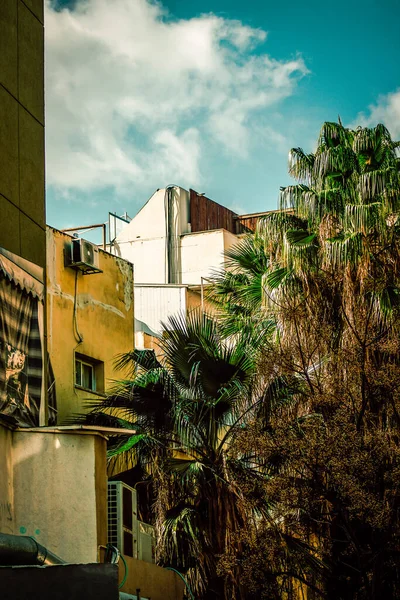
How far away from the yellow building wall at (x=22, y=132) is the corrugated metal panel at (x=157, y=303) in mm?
19686

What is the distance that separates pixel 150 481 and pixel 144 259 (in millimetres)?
22258

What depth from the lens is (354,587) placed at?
16.6m

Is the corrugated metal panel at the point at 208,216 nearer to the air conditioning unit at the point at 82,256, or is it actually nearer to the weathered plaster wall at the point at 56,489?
the air conditioning unit at the point at 82,256

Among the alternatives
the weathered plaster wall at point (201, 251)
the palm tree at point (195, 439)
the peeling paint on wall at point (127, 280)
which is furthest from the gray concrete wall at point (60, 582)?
the weathered plaster wall at point (201, 251)

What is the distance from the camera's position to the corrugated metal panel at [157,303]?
3397cm

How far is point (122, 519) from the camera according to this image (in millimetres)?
13797

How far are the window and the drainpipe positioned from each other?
11.7m

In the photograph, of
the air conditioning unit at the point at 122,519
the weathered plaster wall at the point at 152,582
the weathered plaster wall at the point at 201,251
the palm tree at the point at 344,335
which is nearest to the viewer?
the weathered plaster wall at the point at 152,582

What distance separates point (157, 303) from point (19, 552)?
25161 mm

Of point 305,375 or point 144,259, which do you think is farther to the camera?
point 144,259

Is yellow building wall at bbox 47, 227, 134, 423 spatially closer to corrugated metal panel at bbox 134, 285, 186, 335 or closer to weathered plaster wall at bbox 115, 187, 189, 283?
corrugated metal panel at bbox 134, 285, 186, 335

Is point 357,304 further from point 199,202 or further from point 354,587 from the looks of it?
point 199,202

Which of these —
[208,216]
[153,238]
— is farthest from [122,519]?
[208,216]

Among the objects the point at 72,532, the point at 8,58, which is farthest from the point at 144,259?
the point at 72,532
